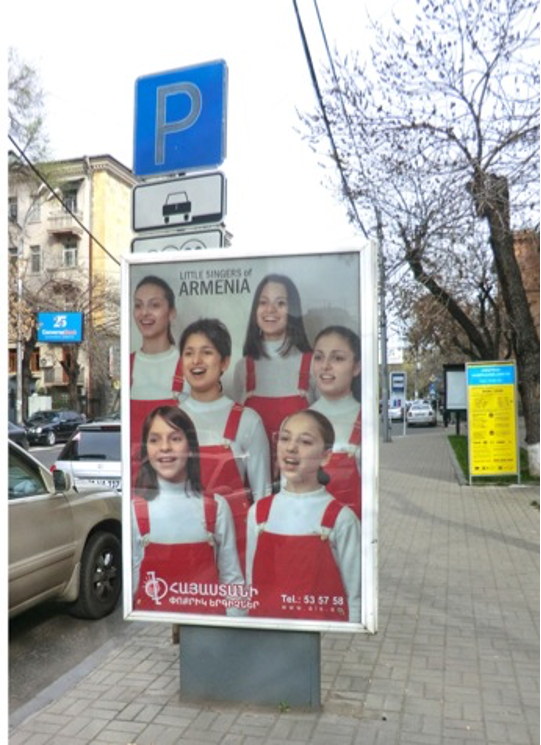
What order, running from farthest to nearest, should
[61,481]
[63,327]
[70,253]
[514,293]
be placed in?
[70,253], [63,327], [61,481], [514,293]

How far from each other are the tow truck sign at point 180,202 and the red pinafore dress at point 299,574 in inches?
54.1

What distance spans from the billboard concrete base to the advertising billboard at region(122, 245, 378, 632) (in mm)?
142

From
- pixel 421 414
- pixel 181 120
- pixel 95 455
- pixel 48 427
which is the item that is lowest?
pixel 421 414

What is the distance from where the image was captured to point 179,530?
2.88 meters

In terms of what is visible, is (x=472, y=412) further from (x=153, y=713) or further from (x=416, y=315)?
(x=153, y=713)

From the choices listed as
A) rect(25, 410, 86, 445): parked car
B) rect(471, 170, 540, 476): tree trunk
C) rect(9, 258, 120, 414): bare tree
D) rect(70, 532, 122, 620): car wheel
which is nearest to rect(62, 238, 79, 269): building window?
rect(9, 258, 120, 414): bare tree

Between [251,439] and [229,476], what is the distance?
19 centimetres

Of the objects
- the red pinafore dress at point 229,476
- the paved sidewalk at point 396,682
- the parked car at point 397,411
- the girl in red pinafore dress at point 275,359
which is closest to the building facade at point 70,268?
the red pinafore dress at point 229,476

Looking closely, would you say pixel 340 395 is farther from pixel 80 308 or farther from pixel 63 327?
pixel 80 308

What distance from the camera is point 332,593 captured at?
9.00 ft

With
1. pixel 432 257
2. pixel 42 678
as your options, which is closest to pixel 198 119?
pixel 432 257

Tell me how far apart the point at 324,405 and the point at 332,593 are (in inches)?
31.6

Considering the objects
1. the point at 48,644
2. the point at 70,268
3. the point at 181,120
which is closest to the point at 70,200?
the point at 70,268

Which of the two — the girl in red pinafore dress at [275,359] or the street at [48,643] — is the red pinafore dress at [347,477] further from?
the street at [48,643]
